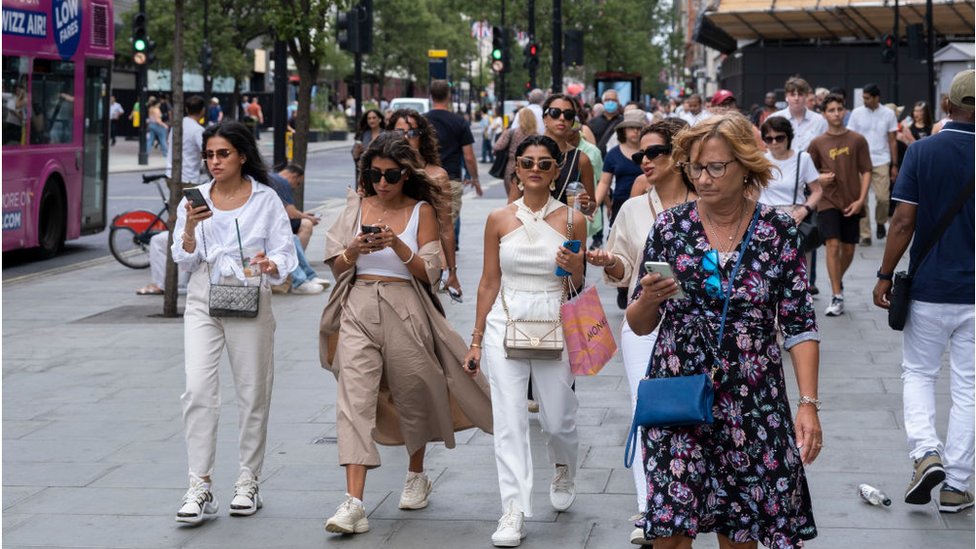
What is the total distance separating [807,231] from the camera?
8.09 metres

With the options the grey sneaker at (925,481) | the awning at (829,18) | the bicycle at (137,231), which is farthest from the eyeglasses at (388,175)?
the awning at (829,18)

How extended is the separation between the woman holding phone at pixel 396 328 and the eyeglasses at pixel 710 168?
2013 millimetres

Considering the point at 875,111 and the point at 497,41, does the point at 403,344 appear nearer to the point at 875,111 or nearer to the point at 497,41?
the point at 875,111

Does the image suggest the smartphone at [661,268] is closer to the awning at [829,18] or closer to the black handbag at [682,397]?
the black handbag at [682,397]

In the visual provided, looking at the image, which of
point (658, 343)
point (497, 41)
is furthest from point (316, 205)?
point (658, 343)

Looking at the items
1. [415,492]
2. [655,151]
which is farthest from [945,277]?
[415,492]

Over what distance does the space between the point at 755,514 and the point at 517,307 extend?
1956 millimetres

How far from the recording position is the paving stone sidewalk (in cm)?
609

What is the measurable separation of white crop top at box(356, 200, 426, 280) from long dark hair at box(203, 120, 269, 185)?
56 centimetres

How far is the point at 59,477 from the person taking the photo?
23.3 ft

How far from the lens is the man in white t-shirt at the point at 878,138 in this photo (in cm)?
1781

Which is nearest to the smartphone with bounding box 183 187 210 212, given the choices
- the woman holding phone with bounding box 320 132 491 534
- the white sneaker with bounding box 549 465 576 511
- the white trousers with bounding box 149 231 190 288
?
the woman holding phone with bounding box 320 132 491 534

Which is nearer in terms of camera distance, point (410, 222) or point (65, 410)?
point (410, 222)

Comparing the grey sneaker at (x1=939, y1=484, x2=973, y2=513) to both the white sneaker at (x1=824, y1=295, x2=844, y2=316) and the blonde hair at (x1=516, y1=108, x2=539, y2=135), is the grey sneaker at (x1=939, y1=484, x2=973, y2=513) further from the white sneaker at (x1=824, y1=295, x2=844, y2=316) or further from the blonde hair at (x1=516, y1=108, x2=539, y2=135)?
the blonde hair at (x1=516, y1=108, x2=539, y2=135)
